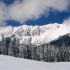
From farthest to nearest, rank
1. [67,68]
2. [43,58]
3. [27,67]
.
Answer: [43,58] → [67,68] → [27,67]

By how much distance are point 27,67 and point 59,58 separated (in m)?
112

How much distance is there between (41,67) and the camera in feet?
45.7

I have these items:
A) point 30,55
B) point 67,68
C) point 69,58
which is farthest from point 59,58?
point 67,68

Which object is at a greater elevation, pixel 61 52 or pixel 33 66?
pixel 61 52

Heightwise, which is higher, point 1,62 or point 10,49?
point 10,49

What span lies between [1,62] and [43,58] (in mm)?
110282

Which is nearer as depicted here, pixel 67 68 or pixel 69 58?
pixel 67 68

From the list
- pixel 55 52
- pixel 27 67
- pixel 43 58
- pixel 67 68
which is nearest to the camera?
pixel 27 67

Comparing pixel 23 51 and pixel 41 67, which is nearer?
pixel 41 67

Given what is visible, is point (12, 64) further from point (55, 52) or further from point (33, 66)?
point (55, 52)

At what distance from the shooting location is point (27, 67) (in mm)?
13508

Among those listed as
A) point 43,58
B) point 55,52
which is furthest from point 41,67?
point 55,52

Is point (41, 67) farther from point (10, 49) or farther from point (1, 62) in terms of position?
point (10, 49)

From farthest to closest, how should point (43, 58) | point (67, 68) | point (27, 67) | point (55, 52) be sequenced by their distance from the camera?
point (55, 52) < point (43, 58) < point (67, 68) < point (27, 67)
